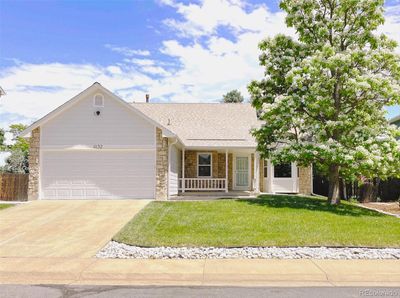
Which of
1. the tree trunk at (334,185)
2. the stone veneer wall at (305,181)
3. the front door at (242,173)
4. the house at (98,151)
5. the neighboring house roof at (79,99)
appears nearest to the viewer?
the tree trunk at (334,185)

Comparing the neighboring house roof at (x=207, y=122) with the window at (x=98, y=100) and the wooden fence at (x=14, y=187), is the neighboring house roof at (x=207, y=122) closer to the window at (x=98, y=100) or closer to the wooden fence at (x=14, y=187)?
the window at (x=98, y=100)

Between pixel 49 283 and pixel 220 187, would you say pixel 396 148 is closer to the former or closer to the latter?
pixel 220 187

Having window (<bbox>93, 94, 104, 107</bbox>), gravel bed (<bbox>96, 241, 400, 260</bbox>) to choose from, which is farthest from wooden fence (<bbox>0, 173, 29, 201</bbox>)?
gravel bed (<bbox>96, 241, 400, 260</bbox>)

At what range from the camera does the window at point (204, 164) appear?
1008 inches

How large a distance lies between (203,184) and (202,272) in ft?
52.0

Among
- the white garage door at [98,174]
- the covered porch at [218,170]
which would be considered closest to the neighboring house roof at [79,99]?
the white garage door at [98,174]

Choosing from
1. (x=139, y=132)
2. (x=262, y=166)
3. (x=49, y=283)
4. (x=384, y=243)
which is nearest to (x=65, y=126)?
(x=139, y=132)

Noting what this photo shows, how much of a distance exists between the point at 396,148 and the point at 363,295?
415 inches

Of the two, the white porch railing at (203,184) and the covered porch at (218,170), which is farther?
the covered porch at (218,170)

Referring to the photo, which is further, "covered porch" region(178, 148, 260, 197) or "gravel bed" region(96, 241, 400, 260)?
"covered porch" region(178, 148, 260, 197)

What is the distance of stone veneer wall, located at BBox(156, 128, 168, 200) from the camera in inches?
797

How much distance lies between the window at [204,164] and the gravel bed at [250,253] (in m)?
14.7

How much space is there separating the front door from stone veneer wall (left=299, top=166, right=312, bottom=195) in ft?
9.82

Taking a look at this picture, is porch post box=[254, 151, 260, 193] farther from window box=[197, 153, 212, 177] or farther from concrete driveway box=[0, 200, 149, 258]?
concrete driveway box=[0, 200, 149, 258]
